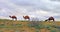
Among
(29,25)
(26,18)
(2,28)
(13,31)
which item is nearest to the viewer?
(13,31)

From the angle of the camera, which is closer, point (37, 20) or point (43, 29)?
point (43, 29)

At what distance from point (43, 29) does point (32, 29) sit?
3.41ft

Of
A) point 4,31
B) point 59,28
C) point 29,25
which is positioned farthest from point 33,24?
point 4,31

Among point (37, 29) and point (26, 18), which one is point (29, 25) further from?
point (26, 18)

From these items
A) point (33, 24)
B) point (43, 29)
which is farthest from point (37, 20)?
point (43, 29)

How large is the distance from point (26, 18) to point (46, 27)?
6.85 metres

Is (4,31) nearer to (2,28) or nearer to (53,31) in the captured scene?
(2,28)

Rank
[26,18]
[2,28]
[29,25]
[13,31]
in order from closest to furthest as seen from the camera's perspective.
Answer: [13,31] < [2,28] < [29,25] < [26,18]

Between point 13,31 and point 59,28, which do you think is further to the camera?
point 59,28

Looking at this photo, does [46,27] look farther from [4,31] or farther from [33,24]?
[4,31]

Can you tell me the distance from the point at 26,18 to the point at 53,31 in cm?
850

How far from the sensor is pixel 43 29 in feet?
74.4

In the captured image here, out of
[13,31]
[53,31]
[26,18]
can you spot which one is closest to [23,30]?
[13,31]

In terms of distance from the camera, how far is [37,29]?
22516 mm
